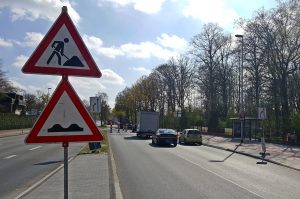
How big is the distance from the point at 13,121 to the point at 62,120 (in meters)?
74.9

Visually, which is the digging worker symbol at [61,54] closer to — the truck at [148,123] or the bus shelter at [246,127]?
the bus shelter at [246,127]

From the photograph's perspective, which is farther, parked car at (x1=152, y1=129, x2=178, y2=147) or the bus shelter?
the bus shelter

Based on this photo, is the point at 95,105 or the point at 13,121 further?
the point at 13,121

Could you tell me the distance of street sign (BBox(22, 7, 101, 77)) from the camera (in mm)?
5043

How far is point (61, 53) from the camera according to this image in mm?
5102

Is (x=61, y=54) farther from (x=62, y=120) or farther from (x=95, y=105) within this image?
(x=95, y=105)

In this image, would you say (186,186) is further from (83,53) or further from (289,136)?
(289,136)

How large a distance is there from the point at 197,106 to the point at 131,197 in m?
88.3

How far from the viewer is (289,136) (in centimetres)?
3888

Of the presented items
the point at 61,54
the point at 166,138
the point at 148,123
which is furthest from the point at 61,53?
the point at 148,123

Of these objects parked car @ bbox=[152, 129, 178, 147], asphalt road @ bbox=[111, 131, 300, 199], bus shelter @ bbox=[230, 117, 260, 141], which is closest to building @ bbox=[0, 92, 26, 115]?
bus shelter @ bbox=[230, 117, 260, 141]

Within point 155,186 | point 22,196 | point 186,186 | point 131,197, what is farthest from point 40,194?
point 186,186

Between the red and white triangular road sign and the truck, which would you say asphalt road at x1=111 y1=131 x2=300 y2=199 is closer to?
the red and white triangular road sign

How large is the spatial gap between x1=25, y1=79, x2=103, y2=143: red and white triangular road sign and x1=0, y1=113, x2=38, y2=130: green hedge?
67162mm
